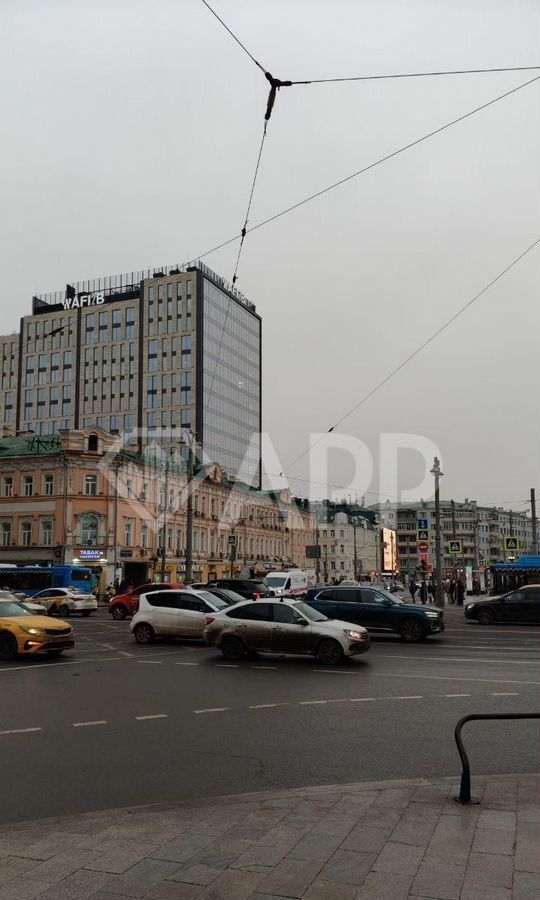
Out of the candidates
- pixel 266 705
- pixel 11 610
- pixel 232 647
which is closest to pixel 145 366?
pixel 11 610

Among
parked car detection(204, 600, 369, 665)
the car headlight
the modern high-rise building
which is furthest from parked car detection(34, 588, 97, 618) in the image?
the modern high-rise building

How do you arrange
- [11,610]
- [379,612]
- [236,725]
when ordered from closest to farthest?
1. [236,725]
2. [11,610]
3. [379,612]

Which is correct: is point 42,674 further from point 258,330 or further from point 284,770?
point 258,330

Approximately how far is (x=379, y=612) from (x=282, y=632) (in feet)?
20.5

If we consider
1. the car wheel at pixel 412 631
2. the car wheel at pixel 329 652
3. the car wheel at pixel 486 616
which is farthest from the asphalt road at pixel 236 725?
the car wheel at pixel 486 616

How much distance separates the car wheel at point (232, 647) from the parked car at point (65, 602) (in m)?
21.6

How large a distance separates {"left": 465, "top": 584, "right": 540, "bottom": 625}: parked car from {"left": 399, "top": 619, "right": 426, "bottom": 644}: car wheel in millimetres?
8492

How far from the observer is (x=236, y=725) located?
10.1m

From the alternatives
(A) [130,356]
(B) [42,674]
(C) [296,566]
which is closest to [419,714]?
(B) [42,674]

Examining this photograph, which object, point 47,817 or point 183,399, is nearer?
point 47,817

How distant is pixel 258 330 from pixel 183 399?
25170mm

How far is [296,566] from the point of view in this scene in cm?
10319

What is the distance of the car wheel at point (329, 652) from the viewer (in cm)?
1620

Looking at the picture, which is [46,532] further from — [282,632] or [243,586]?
Answer: [282,632]
